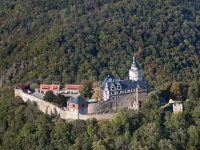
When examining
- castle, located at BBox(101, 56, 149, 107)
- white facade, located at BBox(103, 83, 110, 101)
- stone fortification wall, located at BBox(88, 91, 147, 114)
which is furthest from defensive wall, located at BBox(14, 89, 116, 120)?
castle, located at BBox(101, 56, 149, 107)

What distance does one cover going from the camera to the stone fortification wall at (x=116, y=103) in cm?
5833

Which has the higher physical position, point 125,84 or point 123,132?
point 125,84

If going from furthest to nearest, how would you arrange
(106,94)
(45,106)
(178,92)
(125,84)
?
(178,92) < (45,106) < (125,84) < (106,94)

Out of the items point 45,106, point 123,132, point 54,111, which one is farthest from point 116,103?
point 45,106

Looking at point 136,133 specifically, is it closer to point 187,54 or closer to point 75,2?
point 187,54

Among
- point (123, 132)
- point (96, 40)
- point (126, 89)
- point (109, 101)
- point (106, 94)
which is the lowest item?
point (123, 132)

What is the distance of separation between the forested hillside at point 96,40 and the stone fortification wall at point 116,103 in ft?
96.0

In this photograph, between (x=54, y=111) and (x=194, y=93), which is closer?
(x=54, y=111)

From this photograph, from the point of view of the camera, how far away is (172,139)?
56.1 meters

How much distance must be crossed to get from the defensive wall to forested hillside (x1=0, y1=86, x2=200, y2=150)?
103 centimetres

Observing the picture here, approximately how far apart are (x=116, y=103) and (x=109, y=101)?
4.19ft

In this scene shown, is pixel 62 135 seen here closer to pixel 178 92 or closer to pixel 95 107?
pixel 95 107

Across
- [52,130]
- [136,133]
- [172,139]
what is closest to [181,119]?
[172,139]

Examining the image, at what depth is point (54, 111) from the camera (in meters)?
61.1
